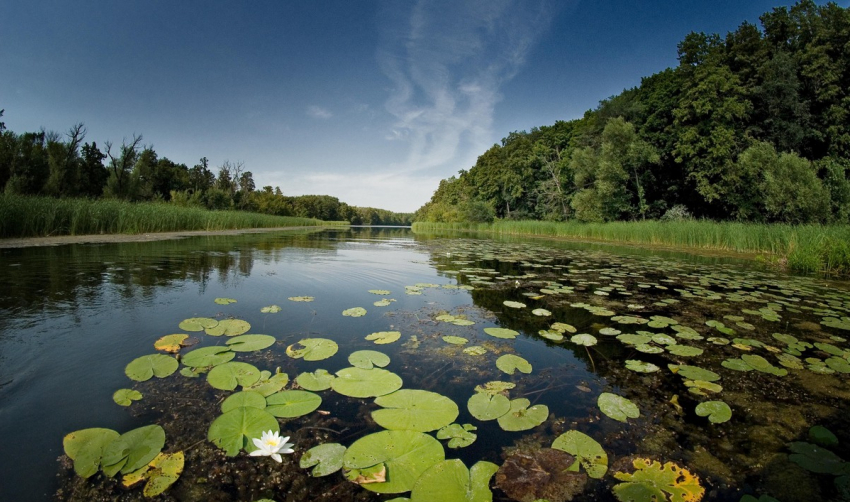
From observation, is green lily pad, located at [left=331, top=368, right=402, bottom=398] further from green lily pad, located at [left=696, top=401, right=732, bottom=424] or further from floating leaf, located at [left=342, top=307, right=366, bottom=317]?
green lily pad, located at [left=696, top=401, right=732, bottom=424]

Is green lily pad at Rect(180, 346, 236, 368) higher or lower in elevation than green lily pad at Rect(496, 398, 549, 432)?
higher

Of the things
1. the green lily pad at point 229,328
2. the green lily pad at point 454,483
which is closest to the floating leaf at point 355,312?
the green lily pad at point 229,328

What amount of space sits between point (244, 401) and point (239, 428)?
232 millimetres

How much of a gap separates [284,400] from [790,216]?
71.6 ft

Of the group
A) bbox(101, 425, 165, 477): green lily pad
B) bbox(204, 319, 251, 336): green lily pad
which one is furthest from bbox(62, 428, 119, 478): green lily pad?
bbox(204, 319, 251, 336): green lily pad

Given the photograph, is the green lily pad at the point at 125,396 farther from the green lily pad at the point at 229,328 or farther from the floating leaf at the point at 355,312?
the floating leaf at the point at 355,312

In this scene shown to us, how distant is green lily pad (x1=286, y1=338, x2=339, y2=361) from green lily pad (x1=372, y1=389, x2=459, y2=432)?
72cm

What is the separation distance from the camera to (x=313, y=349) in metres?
2.42

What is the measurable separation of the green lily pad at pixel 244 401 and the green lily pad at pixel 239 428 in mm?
41

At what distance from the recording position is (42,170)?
82.3ft

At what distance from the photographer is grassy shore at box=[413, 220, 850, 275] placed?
7.44m

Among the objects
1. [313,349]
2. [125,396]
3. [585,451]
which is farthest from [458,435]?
[125,396]

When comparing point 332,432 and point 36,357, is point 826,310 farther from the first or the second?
point 36,357

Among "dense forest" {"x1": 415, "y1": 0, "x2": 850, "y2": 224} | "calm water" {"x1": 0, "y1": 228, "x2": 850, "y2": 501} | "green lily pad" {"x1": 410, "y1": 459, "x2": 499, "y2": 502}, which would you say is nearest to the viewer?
"green lily pad" {"x1": 410, "y1": 459, "x2": 499, "y2": 502}
